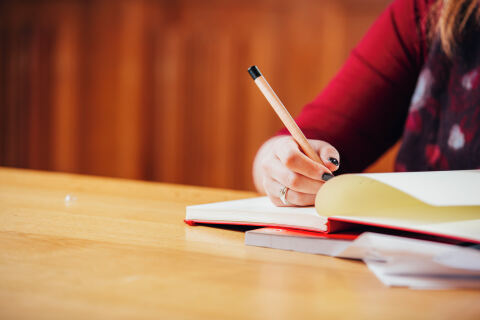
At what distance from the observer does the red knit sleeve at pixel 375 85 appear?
0.86m

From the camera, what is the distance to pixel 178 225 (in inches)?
19.9

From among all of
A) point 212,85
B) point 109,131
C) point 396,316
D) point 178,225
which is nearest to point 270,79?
point 212,85

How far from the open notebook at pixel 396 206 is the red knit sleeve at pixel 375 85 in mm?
425

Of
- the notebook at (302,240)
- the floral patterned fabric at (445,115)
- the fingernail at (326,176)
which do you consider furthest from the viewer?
the floral patterned fabric at (445,115)

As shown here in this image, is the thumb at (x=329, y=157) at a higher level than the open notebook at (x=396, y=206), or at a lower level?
higher

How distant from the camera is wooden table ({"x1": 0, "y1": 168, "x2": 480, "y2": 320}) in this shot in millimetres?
260

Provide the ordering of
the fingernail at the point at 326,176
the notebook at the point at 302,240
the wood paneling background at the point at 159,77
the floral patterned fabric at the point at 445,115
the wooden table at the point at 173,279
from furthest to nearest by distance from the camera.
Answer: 1. the wood paneling background at the point at 159,77
2. the floral patterned fabric at the point at 445,115
3. the fingernail at the point at 326,176
4. the notebook at the point at 302,240
5. the wooden table at the point at 173,279

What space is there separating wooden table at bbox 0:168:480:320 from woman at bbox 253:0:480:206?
34 cm

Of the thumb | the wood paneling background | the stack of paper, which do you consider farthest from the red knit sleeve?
the wood paneling background

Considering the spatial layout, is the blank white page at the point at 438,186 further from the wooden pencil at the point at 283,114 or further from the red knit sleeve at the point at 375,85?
the red knit sleeve at the point at 375,85

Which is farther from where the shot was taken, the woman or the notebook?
the woman

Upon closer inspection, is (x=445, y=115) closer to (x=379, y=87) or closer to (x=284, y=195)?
(x=379, y=87)

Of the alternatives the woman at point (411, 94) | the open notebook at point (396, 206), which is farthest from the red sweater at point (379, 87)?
the open notebook at point (396, 206)

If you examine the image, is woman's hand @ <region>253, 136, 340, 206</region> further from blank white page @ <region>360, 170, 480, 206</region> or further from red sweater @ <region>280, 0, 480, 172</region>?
red sweater @ <region>280, 0, 480, 172</region>
